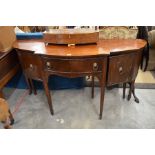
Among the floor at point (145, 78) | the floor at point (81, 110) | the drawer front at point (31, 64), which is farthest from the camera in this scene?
the floor at point (145, 78)

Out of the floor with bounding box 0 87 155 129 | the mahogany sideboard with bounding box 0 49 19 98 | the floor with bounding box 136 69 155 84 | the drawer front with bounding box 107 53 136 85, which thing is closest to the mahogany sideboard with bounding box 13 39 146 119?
the drawer front with bounding box 107 53 136 85

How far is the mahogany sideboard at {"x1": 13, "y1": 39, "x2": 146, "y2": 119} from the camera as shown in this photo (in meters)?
1.27

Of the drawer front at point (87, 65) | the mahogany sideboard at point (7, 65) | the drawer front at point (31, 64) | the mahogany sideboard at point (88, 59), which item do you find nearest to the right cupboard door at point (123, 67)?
the mahogany sideboard at point (88, 59)

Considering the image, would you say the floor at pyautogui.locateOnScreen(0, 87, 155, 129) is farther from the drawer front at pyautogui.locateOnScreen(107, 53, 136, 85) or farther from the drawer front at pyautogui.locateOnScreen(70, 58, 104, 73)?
the drawer front at pyautogui.locateOnScreen(70, 58, 104, 73)

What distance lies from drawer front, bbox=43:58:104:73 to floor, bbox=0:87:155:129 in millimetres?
593

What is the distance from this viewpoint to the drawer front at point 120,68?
4.45ft

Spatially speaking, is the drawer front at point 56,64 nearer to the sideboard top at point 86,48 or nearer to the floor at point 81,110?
the sideboard top at point 86,48

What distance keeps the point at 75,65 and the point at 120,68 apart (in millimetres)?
418

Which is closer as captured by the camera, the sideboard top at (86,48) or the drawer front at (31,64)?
the sideboard top at (86,48)

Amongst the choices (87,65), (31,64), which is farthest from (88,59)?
(31,64)
